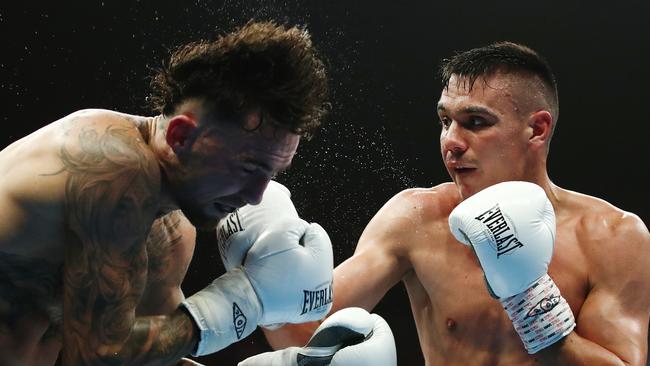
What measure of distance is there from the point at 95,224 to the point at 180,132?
27 cm

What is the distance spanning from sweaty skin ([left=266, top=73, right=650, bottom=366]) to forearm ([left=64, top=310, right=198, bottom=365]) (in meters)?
0.76

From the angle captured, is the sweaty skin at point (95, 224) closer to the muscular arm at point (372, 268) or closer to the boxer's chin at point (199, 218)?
the boxer's chin at point (199, 218)

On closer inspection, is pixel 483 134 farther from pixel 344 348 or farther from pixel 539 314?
pixel 344 348

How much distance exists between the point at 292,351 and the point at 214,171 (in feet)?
1.49

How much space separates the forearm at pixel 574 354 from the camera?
211 centimetres

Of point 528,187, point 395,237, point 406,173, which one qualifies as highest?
point 528,187

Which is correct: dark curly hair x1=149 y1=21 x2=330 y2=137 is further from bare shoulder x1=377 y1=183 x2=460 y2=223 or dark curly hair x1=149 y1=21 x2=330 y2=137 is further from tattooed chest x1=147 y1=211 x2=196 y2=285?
bare shoulder x1=377 y1=183 x2=460 y2=223

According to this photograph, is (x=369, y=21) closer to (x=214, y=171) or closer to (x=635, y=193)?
(x=635, y=193)

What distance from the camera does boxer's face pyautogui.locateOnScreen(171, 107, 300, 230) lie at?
5.50 feet

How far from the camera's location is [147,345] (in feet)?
5.33

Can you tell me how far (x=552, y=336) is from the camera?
6.79ft

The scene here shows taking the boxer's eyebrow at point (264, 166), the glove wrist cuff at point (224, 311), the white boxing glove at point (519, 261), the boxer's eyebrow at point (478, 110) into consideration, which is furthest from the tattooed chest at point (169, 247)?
the boxer's eyebrow at point (478, 110)

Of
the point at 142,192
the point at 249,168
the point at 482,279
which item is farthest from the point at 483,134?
the point at 142,192

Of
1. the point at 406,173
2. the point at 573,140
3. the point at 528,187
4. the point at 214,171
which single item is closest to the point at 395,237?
the point at 528,187
